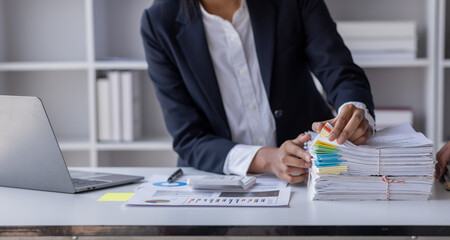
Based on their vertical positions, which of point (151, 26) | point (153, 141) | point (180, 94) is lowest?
point (153, 141)

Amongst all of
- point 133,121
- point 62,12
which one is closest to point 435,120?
point 133,121

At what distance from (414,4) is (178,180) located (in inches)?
79.6

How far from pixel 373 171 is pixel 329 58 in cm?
53

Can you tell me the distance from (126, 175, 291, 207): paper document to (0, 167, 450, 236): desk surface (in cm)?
3

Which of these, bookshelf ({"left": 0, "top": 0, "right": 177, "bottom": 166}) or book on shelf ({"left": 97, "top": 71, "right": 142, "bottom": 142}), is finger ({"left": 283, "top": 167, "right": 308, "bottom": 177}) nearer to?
book on shelf ({"left": 97, "top": 71, "right": 142, "bottom": 142})

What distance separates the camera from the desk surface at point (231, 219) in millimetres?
964

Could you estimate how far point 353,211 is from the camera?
1069 mm

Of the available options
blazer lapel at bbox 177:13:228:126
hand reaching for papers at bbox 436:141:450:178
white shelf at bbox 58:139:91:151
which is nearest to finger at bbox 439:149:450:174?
hand reaching for papers at bbox 436:141:450:178

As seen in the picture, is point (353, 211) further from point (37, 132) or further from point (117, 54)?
point (117, 54)

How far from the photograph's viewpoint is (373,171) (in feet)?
3.79

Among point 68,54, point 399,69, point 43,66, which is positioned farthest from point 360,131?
point 68,54

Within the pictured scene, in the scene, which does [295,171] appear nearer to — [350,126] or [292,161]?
[292,161]

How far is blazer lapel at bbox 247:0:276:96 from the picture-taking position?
64.5 inches

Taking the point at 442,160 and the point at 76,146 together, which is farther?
the point at 76,146
